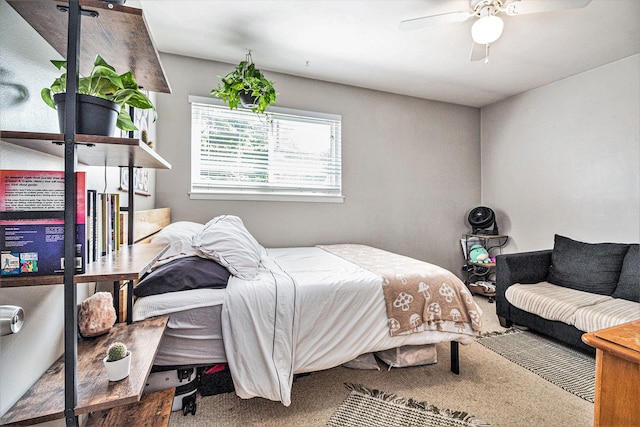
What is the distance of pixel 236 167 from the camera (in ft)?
10.5

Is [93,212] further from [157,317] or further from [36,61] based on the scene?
[157,317]

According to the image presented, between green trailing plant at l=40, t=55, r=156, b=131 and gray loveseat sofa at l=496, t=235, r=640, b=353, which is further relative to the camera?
gray loveseat sofa at l=496, t=235, r=640, b=353

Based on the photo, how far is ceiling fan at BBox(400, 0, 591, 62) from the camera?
1.81m

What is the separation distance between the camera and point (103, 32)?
963 millimetres

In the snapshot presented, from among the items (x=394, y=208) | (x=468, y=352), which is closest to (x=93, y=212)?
(x=468, y=352)

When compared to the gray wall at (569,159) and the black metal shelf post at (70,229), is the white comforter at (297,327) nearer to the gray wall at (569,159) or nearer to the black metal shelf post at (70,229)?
the black metal shelf post at (70,229)

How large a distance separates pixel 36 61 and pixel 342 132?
292cm

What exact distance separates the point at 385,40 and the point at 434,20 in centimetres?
70

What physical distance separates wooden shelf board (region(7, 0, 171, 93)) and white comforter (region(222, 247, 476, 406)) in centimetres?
112

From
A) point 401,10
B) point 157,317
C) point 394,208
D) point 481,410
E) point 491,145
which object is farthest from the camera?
point 491,145

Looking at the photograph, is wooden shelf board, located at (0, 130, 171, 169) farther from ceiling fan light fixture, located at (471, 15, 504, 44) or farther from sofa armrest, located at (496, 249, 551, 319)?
sofa armrest, located at (496, 249, 551, 319)

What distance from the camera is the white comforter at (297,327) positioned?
1.56 meters

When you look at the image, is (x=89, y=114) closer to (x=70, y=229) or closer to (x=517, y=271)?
(x=70, y=229)

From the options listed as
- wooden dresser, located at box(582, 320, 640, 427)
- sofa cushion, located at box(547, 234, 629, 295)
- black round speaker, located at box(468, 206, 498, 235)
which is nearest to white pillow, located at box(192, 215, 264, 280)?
wooden dresser, located at box(582, 320, 640, 427)
